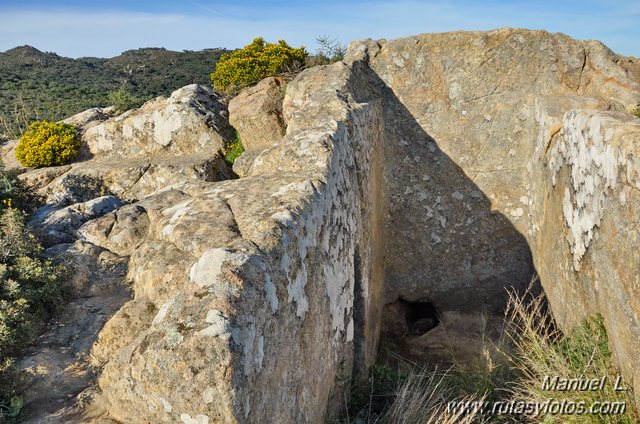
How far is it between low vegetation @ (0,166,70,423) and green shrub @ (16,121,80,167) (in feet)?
11.5

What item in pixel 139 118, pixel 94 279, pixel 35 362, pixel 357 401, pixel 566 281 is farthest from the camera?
pixel 139 118

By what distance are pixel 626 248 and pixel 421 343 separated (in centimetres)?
351

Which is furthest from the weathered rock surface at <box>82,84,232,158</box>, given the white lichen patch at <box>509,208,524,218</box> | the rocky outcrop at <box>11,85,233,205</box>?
the white lichen patch at <box>509,208,524,218</box>

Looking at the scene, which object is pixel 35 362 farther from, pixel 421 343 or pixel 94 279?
pixel 421 343

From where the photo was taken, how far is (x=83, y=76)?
1452 inches

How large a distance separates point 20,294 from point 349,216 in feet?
8.03

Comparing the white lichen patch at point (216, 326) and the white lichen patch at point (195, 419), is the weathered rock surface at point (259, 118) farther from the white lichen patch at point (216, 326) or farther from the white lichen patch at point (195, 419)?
the white lichen patch at point (195, 419)

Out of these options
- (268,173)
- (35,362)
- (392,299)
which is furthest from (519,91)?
(35,362)

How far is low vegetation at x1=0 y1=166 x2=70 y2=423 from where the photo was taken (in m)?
2.93

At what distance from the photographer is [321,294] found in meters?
3.53

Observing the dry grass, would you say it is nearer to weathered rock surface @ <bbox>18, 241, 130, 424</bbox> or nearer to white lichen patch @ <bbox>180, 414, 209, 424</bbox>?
white lichen patch @ <bbox>180, 414, 209, 424</bbox>

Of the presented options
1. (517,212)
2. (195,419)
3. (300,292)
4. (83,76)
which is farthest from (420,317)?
(83,76)

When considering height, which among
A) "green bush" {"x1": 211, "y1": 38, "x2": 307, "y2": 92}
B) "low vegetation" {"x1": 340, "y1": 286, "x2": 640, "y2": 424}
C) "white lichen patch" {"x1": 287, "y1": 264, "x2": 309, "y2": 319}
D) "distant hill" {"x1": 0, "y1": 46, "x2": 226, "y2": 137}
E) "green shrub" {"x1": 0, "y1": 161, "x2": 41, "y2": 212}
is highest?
"distant hill" {"x1": 0, "y1": 46, "x2": 226, "y2": 137}

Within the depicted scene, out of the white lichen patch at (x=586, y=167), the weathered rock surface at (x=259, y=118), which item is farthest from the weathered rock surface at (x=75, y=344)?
the white lichen patch at (x=586, y=167)
